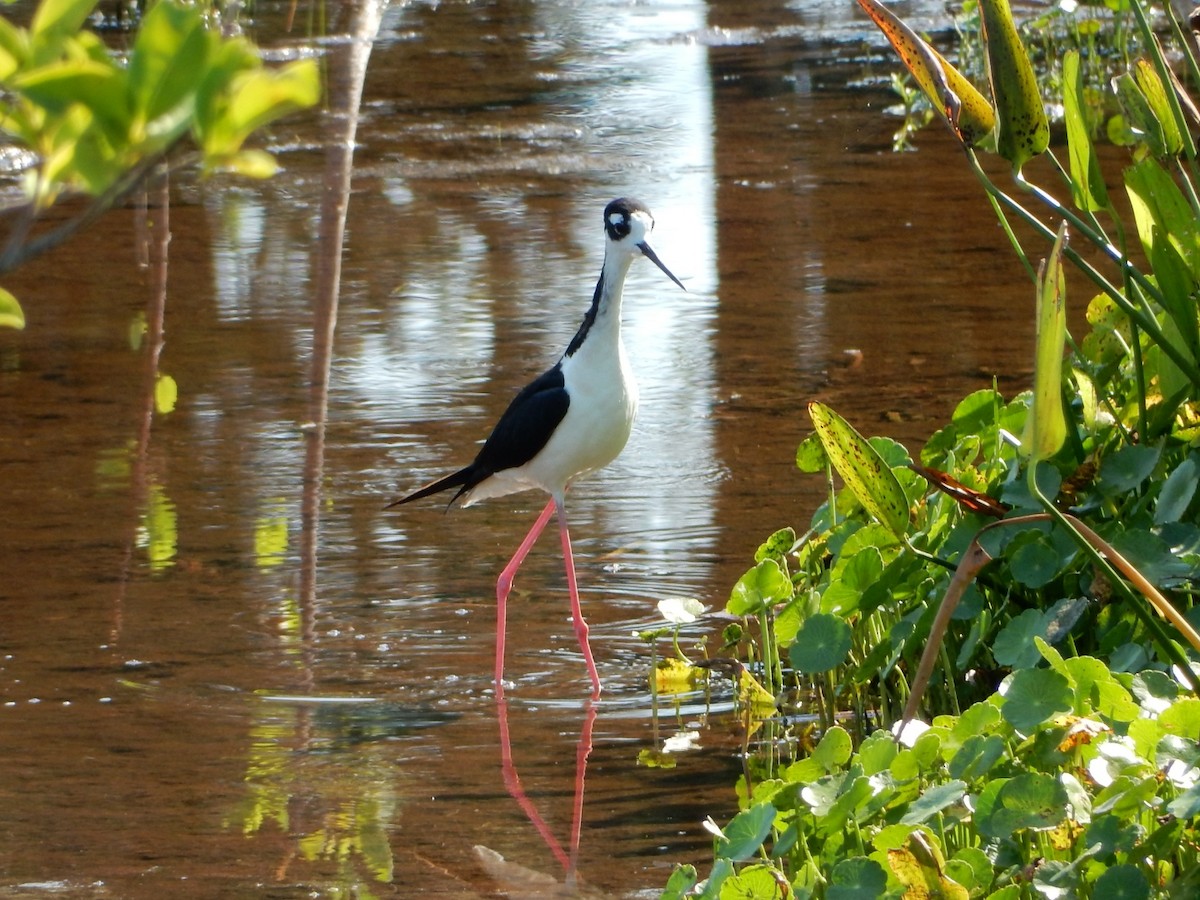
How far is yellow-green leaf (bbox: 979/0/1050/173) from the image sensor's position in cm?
278

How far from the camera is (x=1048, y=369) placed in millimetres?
2215

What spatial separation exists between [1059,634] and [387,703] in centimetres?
153

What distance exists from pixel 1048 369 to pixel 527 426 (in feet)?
7.46

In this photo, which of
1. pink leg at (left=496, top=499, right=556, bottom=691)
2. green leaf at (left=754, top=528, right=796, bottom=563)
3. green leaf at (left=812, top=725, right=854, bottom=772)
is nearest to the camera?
green leaf at (left=812, top=725, right=854, bottom=772)

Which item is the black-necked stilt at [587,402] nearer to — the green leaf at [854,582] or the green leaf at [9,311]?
the green leaf at [854,582]

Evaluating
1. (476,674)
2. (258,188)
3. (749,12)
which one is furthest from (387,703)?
(749,12)

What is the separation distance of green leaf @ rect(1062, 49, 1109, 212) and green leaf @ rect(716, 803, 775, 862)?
1.24 metres

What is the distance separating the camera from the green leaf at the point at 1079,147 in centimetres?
302

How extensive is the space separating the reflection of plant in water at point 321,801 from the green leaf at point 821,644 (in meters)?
0.83

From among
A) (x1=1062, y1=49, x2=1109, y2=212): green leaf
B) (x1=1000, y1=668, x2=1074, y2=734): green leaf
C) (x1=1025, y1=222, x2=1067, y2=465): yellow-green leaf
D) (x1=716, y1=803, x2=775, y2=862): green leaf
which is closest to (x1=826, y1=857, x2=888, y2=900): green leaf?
(x1=716, y1=803, x2=775, y2=862): green leaf

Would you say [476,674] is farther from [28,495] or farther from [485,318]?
[485,318]

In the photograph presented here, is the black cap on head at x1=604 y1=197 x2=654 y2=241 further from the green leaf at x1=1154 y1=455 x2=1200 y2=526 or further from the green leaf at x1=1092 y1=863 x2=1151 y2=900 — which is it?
the green leaf at x1=1092 y1=863 x2=1151 y2=900

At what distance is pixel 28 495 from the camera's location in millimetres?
5320

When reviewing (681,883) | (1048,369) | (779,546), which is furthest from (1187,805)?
(779,546)
